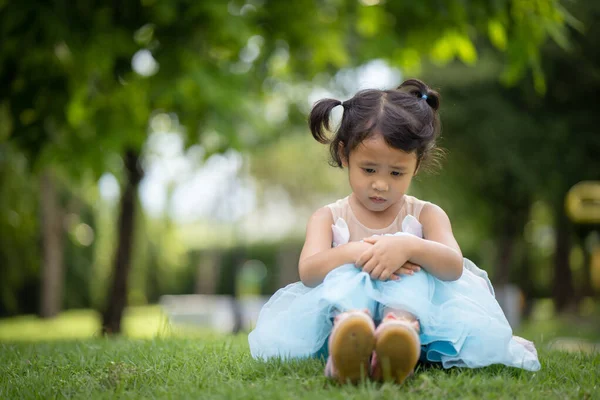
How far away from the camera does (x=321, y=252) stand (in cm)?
Result: 256

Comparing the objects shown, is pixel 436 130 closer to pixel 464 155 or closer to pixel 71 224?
pixel 464 155

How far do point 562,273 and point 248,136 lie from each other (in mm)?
10077

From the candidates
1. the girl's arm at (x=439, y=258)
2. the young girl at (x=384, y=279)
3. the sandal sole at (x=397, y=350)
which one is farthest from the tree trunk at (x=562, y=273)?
the sandal sole at (x=397, y=350)

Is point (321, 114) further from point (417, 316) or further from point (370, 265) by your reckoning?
point (417, 316)

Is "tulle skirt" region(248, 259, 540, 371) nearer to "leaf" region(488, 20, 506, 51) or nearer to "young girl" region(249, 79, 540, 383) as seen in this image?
"young girl" region(249, 79, 540, 383)

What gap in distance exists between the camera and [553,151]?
1198 centimetres

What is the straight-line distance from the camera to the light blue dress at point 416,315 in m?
2.34

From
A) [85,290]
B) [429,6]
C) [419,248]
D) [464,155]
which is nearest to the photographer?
[419,248]

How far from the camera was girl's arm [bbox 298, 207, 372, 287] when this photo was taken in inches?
96.8

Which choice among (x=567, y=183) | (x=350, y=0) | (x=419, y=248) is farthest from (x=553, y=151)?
(x=419, y=248)

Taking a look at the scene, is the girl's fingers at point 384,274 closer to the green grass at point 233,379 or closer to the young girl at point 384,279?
the young girl at point 384,279

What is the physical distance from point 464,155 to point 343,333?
11.7m

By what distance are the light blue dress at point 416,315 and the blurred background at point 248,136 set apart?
3.01 ft

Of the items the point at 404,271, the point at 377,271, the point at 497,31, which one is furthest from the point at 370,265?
the point at 497,31
